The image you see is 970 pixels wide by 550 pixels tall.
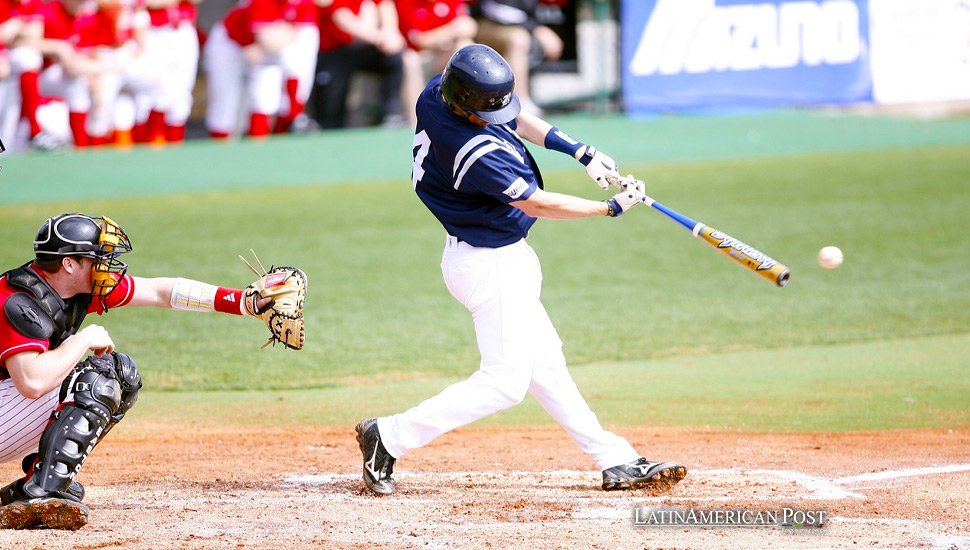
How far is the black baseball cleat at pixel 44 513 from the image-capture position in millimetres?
4145

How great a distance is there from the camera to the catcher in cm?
405

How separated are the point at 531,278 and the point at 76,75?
28.5 feet

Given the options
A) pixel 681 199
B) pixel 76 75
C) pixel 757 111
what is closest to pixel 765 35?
pixel 757 111

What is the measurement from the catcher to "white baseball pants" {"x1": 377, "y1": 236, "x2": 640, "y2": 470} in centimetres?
67

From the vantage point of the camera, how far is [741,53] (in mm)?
14195

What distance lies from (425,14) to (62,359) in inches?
392

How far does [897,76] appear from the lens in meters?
14.4

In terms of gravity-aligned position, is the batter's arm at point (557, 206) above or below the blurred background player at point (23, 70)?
above

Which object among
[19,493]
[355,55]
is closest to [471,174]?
[19,493]

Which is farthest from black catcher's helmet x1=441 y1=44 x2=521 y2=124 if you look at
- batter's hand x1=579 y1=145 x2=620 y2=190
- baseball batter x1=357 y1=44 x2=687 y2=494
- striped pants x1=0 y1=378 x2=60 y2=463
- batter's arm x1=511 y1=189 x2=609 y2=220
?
striped pants x1=0 y1=378 x2=60 y2=463

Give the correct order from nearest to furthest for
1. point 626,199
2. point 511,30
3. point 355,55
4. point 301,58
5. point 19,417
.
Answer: point 19,417 < point 626,199 < point 301,58 < point 355,55 < point 511,30

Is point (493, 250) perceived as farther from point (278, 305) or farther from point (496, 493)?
point (496, 493)

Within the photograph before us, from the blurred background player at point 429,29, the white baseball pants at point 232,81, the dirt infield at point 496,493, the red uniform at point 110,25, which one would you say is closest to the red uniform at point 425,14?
the blurred background player at point 429,29

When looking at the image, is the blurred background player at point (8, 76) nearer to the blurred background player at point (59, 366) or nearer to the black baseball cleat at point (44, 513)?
the blurred background player at point (59, 366)
